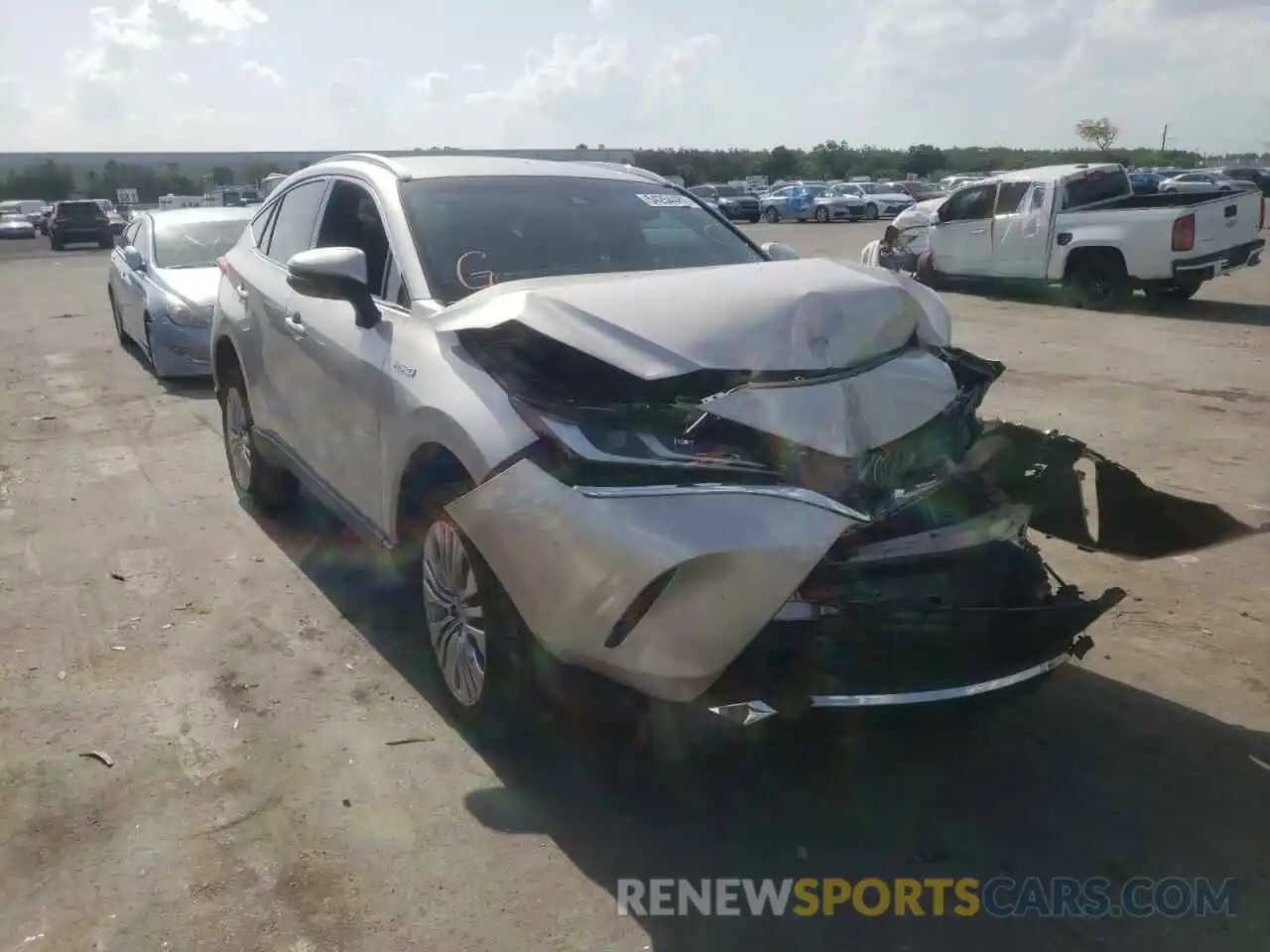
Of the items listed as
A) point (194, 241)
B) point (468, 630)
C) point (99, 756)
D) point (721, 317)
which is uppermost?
point (721, 317)

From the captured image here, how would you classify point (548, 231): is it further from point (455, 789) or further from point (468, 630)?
point (455, 789)

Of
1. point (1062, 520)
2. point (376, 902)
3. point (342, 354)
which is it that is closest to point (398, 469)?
point (342, 354)

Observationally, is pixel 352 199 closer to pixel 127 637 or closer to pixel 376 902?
pixel 127 637

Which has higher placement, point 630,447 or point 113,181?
point 113,181

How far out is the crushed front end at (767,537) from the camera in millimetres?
2801

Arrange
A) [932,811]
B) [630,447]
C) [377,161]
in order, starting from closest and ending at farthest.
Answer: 1. [630,447]
2. [932,811]
3. [377,161]

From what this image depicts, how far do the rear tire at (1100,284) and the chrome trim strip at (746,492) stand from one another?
13.3 metres

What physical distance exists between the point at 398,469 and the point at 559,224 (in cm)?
139

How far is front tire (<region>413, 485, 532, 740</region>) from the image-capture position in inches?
133

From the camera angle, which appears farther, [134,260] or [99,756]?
[134,260]

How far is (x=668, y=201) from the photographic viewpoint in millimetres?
5199

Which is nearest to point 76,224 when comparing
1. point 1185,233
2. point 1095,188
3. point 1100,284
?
point 1095,188

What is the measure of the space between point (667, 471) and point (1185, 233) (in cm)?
1307

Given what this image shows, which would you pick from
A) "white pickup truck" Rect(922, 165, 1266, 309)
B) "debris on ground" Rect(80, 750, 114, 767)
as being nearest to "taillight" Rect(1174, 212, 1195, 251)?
"white pickup truck" Rect(922, 165, 1266, 309)
